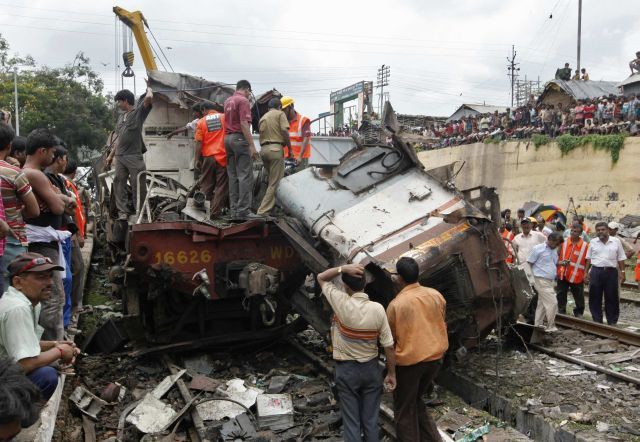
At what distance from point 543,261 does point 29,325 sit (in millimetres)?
7085

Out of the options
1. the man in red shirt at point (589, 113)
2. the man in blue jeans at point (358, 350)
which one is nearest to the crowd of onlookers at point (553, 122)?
the man in red shirt at point (589, 113)

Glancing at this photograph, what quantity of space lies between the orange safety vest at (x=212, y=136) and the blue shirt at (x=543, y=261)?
466 cm

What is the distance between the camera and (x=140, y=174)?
294 inches

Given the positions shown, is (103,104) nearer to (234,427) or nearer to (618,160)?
(618,160)

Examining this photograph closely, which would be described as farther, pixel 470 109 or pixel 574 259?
pixel 470 109

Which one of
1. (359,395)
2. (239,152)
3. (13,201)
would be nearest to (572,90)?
(239,152)

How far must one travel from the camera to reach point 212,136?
7543 mm

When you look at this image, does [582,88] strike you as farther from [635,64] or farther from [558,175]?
[558,175]

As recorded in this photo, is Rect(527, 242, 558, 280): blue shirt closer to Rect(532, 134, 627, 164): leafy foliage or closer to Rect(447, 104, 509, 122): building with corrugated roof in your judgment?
Rect(532, 134, 627, 164): leafy foliage

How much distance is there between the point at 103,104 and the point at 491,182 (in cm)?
2244

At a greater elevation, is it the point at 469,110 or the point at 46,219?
the point at 469,110

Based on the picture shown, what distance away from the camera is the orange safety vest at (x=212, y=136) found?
7.48 metres

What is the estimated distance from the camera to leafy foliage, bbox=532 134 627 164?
20.0 meters

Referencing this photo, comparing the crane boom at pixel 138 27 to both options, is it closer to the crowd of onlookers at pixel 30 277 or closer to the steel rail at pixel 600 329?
the crowd of onlookers at pixel 30 277
